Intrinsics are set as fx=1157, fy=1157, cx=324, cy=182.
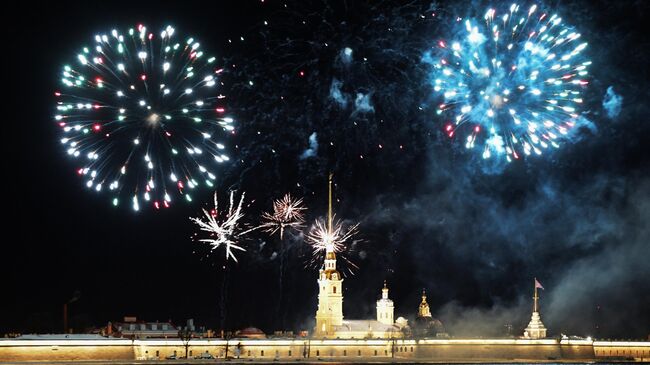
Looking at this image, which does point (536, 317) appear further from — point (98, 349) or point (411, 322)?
point (98, 349)

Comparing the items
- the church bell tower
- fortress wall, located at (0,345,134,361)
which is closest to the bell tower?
the church bell tower

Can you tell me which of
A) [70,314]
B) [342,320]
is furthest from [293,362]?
[70,314]

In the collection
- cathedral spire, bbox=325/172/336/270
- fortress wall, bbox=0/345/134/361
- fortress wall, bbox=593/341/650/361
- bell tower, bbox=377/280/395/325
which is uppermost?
cathedral spire, bbox=325/172/336/270

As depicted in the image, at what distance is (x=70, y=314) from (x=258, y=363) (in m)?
37.8

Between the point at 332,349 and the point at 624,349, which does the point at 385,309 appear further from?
the point at 624,349

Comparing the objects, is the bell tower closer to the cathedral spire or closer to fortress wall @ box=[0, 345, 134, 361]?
the cathedral spire

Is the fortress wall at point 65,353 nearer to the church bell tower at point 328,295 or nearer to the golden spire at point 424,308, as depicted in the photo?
the church bell tower at point 328,295

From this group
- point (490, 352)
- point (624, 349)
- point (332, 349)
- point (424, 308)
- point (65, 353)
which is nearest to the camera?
point (65, 353)

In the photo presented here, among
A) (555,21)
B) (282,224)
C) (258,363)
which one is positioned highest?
(555,21)

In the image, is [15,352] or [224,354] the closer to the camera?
[15,352]

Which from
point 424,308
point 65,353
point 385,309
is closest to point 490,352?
point 424,308

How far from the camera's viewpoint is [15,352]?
112m

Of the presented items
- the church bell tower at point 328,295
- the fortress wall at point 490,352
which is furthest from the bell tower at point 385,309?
the church bell tower at point 328,295

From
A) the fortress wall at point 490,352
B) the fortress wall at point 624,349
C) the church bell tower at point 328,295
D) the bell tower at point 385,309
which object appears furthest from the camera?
the bell tower at point 385,309
